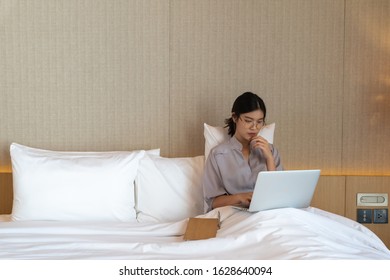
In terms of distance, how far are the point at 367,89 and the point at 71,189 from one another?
1.93m

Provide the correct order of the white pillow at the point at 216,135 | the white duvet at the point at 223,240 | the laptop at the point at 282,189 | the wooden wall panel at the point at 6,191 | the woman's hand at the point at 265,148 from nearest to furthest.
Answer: the white duvet at the point at 223,240
the laptop at the point at 282,189
the woman's hand at the point at 265,148
the white pillow at the point at 216,135
the wooden wall panel at the point at 6,191

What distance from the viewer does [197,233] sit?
2504 millimetres

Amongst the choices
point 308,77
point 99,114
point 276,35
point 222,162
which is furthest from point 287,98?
point 99,114

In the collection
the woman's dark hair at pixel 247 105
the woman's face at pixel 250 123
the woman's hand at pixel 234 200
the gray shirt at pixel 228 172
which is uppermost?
the woman's dark hair at pixel 247 105

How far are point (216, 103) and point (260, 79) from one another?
0.32m

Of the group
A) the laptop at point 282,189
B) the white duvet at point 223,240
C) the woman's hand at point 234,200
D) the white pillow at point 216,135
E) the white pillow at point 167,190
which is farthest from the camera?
the white pillow at point 216,135

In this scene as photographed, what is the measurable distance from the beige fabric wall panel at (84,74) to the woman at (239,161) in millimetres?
585

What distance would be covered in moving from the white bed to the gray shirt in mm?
146

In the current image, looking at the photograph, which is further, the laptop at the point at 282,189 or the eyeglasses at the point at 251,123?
the eyeglasses at the point at 251,123

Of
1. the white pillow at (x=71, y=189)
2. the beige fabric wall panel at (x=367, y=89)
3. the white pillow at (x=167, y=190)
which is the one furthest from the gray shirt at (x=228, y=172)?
the beige fabric wall panel at (x=367, y=89)

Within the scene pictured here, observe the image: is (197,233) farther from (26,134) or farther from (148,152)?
(26,134)

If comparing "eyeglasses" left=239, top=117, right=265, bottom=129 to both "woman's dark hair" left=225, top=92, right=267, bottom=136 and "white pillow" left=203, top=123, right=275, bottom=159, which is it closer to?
"woman's dark hair" left=225, top=92, right=267, bottom=136

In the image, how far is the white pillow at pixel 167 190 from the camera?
3082 mm

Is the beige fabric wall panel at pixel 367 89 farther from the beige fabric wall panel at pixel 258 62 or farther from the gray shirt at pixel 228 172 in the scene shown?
the gray shirt at pixel 228 172
